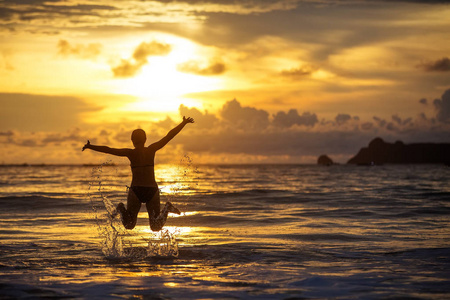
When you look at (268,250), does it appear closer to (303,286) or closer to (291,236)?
(291,236)

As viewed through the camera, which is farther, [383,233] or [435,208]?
[435,208]

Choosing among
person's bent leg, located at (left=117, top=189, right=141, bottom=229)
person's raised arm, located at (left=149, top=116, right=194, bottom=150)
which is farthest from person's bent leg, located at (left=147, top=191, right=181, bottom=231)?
person's raised arm, located at (left=149, top=116, right=194, bottom=150)

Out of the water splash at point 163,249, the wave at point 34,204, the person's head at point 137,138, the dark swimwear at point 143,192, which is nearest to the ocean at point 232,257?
the water splash at point 163,249

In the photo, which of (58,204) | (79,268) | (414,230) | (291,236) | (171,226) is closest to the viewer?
(79,268)

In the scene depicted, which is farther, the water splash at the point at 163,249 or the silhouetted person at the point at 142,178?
the water splash at the point at 163,249

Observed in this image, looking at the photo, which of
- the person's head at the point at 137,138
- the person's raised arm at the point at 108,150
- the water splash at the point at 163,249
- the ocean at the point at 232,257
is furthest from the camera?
the water splash at the point at 163,249

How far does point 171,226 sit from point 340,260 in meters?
8.22

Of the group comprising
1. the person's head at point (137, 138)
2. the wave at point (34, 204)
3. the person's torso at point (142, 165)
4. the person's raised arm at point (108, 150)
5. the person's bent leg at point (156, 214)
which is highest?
the person's head at point (137, 138)

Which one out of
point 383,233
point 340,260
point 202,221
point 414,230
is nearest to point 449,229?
point 414,230

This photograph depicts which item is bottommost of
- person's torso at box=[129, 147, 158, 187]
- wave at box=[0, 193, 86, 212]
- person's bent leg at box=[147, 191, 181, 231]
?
wave at box=[0, 193, 86, 212]

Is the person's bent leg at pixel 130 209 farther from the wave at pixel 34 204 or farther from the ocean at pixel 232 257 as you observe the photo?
the wave at pixel 34 204

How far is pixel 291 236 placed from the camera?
14461 mm

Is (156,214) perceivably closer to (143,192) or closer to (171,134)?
(143,192)

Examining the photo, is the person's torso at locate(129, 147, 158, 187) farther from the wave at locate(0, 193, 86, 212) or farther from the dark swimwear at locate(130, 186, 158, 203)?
the wave at locate(0, 193, 86, 212)
